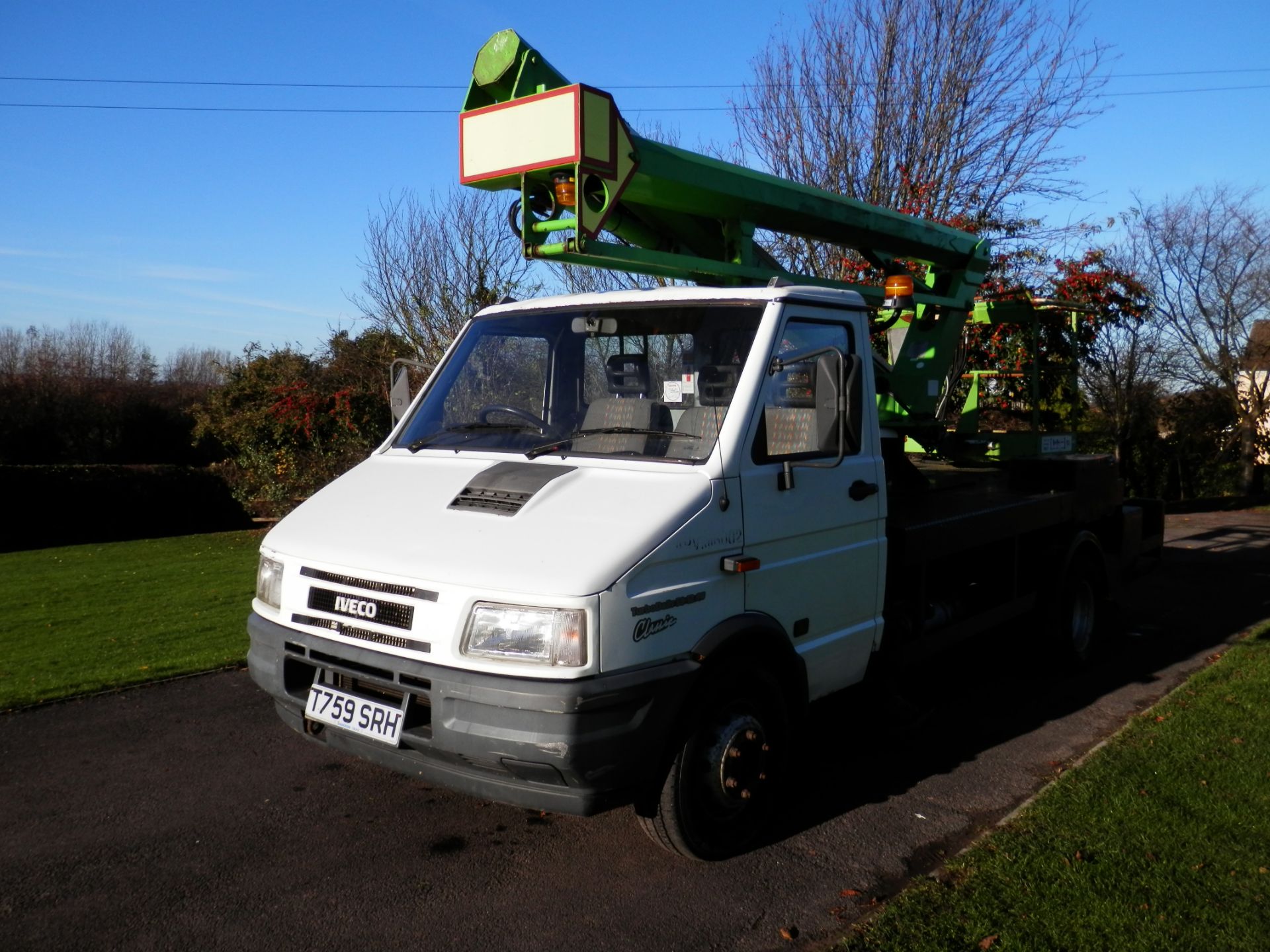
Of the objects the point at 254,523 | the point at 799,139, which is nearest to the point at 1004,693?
the point at 799,139

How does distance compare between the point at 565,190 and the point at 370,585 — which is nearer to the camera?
the point at 370,585

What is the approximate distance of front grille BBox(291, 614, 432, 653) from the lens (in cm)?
375

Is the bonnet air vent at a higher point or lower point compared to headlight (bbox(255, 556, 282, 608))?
higher

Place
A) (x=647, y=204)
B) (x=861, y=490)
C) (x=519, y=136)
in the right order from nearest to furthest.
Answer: (x=861, y=490) < (x=519, y=136) < (x=647, y=204)

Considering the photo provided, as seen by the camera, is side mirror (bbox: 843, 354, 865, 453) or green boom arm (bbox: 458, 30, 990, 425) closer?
side mirror (bbox: 843, 354, 865, 453)

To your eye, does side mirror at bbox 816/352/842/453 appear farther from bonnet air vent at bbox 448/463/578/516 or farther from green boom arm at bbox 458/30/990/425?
green boom arm at bbox 458/30/990/425

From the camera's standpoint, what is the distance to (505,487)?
412 centimetres

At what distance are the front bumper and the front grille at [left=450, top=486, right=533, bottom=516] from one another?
0.67 m

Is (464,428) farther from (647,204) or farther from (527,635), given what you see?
(647,204)

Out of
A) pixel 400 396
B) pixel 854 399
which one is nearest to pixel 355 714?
pixel 400 396

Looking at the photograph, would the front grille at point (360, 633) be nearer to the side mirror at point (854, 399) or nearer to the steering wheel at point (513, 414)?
the steering wheel at point (513, 414)

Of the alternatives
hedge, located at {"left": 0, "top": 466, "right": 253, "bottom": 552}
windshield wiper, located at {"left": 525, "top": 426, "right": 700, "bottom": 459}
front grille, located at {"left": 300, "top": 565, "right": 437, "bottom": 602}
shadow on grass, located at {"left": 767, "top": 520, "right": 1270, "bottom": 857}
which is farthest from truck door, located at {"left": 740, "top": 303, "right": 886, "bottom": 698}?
hedge, located at {"left": 0, "top": 466, "right": 253, "bottom": 552}

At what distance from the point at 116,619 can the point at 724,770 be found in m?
6.86

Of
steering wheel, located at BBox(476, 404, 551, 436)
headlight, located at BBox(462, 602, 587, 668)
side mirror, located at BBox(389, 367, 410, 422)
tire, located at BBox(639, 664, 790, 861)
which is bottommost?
tire, located at BBox(639, 664, 790, 861)
